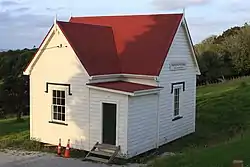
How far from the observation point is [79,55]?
19.6 m

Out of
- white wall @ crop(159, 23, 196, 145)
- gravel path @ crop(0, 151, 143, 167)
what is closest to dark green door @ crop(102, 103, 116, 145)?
gravel path @ crop(0, 151, 143, 167)

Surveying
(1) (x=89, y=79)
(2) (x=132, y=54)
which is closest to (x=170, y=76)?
(2) (x=132, y=54)

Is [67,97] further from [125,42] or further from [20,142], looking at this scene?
[125,42]

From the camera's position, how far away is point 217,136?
24109 mm

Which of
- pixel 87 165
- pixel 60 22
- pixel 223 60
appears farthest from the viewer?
pixel 223 60

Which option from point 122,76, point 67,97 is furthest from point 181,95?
→ point 67,97

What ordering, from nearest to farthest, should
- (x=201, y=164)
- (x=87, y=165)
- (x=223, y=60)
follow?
(x=201, y=164) < (x=87, y=165) < (x=223, y=60)

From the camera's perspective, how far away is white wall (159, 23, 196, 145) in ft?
68.5

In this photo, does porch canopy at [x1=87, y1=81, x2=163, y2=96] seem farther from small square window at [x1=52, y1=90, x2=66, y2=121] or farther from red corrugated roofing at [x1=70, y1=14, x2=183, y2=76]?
small square window at [x1=52, y1=90, x2=66, y2=121]

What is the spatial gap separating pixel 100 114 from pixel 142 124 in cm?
194

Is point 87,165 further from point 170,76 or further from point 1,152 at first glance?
point 170,76

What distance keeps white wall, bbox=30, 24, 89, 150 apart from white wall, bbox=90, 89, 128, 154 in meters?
0.33

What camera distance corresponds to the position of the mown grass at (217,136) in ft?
47.5

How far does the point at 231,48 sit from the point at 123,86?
44.5m
